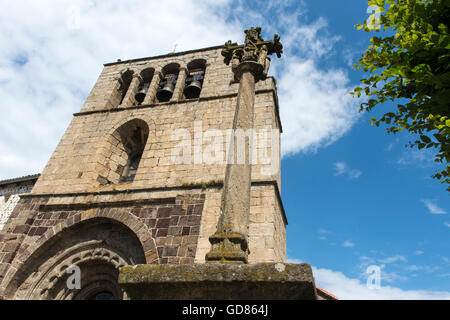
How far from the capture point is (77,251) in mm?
6379

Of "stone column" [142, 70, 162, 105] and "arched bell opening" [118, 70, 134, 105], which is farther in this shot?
"arched bell opening" [118, 70, 134, 105]

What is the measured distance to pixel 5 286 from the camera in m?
5.84

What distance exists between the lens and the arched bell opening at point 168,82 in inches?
378

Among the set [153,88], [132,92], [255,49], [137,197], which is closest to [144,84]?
[132,92]

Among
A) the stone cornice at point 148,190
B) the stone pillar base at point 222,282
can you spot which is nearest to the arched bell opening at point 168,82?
the stone cornice at point 148,190

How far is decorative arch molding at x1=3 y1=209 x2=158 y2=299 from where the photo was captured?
593 cm

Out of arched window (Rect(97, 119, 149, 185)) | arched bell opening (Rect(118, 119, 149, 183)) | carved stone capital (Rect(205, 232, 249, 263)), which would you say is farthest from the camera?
arched bell opening (Rect(118, 119, 149, 183))

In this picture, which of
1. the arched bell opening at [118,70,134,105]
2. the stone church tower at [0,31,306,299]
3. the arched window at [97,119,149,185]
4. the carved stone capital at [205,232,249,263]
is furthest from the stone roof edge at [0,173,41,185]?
the carved stone capital at [205,232,249,263]

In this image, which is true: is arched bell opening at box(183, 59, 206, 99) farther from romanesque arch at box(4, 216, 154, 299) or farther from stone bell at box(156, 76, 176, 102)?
romanesque arch at box(4, 216, 154, 299)

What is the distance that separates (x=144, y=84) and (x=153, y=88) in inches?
43.1

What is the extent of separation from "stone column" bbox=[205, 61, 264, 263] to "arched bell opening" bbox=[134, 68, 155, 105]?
247 inches

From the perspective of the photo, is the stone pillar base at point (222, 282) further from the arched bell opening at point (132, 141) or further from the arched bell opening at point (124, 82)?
the arched bell opening at point (124, 82)

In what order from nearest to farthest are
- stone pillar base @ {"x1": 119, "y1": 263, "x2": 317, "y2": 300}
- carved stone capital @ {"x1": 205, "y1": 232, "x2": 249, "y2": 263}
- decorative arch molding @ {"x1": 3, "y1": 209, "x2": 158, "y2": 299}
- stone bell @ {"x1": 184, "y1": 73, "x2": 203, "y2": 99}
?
1. stone pillar base @ {"x1": 119, "y1": 263, "x2": 317, "y2": 300}
2. carved stone capital @ {"x1": 205, "y1": 232, "x2": 249, "y2": 263}
3. decorative arch molding @ {"x1": 3, "y1": 209, "x2": 158, "y2": 299}
4. stone bell @ {"x1": 184, "y1": 73, "x2": 203, "y2": 99}

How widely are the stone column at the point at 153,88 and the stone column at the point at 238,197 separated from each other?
547 centimetres
